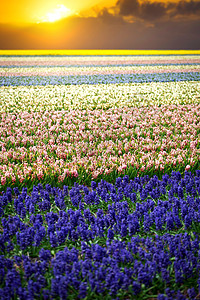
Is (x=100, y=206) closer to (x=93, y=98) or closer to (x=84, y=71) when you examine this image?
(x=93, y=98)

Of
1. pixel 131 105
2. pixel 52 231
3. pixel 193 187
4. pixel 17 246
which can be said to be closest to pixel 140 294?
pixel 52 231

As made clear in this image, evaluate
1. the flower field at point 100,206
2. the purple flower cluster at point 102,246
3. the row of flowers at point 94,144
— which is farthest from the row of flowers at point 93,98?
the purple flower cluster at point 102,246

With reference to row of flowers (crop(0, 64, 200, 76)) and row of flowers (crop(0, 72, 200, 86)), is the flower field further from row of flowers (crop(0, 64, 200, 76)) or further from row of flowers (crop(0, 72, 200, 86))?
row of flowers (crop(0, 64, 200, 76))

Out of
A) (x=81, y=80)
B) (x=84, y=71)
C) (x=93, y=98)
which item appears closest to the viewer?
(x=93, y=98)

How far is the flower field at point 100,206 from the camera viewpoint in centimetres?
325

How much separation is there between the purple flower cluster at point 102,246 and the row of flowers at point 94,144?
67 cm

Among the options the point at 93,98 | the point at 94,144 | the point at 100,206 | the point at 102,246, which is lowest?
the point at 102,246

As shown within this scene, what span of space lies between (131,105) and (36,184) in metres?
8.59

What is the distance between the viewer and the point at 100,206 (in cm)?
508

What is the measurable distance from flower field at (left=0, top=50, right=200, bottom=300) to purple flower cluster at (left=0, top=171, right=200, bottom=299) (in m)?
0.01

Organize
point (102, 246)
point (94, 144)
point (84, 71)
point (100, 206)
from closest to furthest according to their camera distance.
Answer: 1. point (102, 246)
2. point (100, 206)
3. point (94, 144)
4. point (84, 71)

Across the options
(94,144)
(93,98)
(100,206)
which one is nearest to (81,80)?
(93,98)

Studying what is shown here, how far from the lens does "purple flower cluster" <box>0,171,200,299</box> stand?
3.16 meters

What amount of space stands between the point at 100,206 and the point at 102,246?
111 centimetres
